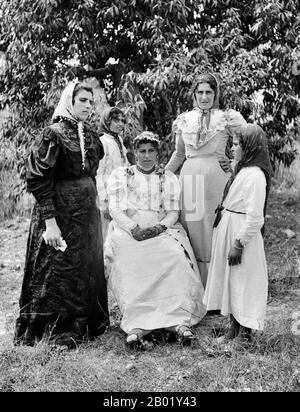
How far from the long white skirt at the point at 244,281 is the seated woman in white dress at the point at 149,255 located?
34 centimetres

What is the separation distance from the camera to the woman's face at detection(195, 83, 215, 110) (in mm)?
4090

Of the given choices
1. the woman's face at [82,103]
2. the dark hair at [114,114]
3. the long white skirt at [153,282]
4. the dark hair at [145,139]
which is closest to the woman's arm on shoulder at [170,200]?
the long white skirt at [153,282]

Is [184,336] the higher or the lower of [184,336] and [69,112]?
the lower

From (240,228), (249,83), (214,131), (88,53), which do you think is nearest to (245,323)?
(240,228)

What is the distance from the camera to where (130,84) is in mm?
5961

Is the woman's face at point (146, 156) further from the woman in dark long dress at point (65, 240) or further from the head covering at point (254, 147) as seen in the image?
the head covering at point (254, 147)

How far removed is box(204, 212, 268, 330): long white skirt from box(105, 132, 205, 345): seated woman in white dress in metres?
0.34

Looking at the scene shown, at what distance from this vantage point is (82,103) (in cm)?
359

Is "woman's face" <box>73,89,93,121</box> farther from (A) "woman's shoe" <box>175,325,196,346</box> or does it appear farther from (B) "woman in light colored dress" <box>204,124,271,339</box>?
(A) "woman's shoe" <box>175,325,196,346</box>

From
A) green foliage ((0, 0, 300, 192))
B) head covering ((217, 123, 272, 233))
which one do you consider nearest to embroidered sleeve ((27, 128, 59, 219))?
head covering ((217, 123, 272, 233))

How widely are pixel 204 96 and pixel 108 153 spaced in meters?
1.01

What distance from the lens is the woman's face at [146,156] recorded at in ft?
12.9

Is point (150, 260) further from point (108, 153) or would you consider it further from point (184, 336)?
point (108, 153)

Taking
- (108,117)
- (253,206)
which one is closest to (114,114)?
(108,117)
